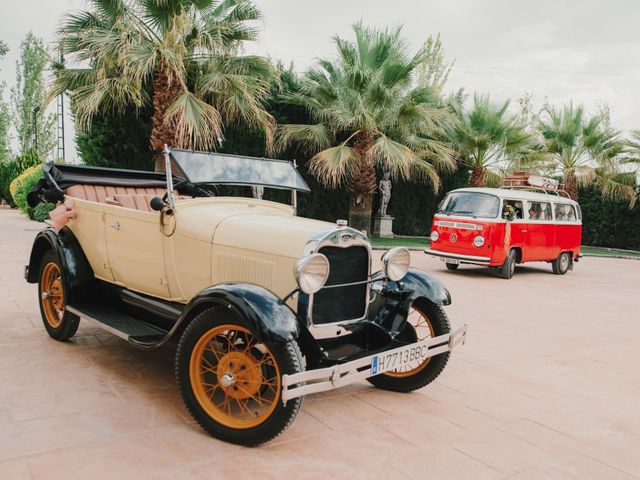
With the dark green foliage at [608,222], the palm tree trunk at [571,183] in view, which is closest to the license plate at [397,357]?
the palm tree trunk at [571,183]

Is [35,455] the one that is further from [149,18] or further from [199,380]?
[149,18]

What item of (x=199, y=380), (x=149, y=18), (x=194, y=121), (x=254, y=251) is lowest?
(x=199, y=380)

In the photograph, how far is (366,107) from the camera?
13656 mm

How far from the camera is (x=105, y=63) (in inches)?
406

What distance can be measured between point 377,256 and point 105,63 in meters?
7.10

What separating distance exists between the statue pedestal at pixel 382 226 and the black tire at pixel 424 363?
14.6m

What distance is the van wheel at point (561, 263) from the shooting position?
11844 mm

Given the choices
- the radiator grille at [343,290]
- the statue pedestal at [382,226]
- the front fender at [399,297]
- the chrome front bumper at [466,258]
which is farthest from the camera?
the statue pedestal at [382,226]

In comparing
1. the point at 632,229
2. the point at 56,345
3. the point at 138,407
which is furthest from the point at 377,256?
the point at 632,229

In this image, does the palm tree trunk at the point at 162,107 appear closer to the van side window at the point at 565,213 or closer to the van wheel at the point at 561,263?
the van side window at the point at 565,213

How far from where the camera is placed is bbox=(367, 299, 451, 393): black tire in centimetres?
368

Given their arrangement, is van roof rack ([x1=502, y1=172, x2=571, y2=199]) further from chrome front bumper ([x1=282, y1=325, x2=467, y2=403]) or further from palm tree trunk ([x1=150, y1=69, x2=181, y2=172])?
chrome front bumper ([x1=282, y1=325, x2=467, y2=403])

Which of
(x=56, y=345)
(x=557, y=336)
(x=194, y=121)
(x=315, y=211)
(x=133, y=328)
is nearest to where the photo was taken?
(x=133, y=328)

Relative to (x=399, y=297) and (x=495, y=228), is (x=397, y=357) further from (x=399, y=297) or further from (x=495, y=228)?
(x=495, y=228)
